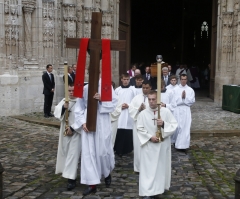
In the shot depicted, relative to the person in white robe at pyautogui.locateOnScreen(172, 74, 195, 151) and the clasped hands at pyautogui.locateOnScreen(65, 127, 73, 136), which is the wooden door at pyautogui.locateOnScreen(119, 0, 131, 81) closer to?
the person in white robe at pyautogui.locateOnScreen(172, 74, 195, 151)

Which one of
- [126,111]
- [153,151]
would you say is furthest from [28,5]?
[153,151]

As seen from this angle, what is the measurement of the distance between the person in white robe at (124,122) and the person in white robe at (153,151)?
271cm

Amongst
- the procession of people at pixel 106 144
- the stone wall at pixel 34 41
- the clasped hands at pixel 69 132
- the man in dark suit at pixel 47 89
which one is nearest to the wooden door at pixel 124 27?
the stone wall at pixel 34 41

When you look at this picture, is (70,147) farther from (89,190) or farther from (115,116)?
(115,116)

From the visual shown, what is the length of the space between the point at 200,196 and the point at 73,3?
11483mm

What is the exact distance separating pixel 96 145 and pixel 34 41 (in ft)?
30.7

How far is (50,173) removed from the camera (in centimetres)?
725

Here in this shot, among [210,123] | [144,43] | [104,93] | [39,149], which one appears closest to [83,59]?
[104,93]

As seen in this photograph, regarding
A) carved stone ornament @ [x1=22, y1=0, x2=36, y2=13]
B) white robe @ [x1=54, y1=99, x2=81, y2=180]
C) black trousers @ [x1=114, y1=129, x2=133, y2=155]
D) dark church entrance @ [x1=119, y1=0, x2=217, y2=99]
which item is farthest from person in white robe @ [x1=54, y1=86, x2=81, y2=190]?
dark church entrance @ [x1=119, y1=0, x2=217, y2=99]

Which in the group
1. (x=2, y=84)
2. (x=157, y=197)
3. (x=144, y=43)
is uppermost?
(x=144, y=43)

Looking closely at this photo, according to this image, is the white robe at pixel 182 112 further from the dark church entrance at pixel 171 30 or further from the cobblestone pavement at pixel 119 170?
the dark church entrance at pixel 171 30

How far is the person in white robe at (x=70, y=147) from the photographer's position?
6285mm

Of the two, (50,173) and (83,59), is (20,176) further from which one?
(83,59)

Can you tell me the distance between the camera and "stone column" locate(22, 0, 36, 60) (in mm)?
14316
